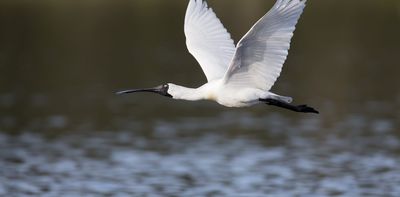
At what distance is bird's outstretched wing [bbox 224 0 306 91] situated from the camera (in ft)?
31.6

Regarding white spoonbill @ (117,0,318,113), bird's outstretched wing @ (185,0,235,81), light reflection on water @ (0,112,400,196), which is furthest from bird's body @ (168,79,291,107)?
light reflection on water @ (0,112,400,196)

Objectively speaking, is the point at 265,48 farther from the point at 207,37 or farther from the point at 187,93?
the point at 207,37

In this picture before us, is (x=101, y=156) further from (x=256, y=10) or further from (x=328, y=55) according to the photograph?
(x=256, y=10)

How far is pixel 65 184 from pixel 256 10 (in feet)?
63.4

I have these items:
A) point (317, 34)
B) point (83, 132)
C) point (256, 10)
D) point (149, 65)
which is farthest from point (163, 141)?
point (256, 10)

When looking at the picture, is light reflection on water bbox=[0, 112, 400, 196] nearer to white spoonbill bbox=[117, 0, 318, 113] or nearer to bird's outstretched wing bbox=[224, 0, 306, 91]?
white spoonbill bbox=[117, 0, 318, 113]

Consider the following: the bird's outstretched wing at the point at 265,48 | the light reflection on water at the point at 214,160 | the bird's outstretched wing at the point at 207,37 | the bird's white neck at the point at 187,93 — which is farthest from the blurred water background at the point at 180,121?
the bird's outstretched wing at the point at 265,48

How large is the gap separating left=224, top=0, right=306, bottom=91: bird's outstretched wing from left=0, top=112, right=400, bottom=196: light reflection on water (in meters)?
3.78

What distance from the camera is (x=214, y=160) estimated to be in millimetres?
16031

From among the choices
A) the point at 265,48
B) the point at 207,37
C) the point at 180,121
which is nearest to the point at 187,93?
the point at 265,48

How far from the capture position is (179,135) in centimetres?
1773

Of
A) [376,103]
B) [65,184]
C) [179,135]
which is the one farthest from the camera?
[376,103]

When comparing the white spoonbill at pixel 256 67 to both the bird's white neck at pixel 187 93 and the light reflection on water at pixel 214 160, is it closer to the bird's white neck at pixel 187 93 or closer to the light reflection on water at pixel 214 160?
the bird's white neck at pixel 187 93

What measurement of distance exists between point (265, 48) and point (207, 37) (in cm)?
152
